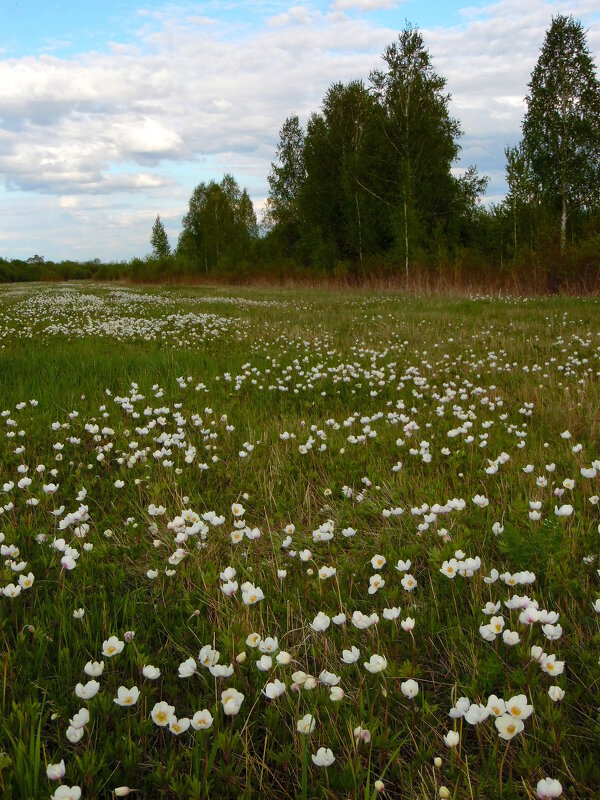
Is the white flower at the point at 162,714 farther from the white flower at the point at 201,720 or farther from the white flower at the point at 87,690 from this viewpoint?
the white flower at the point at 87,690

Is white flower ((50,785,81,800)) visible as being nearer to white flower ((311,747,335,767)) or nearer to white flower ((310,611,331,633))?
white flower ((311,747,335,767))

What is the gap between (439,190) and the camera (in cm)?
3391

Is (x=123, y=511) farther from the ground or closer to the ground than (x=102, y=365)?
closer to the ground

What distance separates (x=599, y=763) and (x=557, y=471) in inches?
98.8

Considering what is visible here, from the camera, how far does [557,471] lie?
3.91 meters

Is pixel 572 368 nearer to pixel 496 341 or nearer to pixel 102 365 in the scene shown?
pixel 496 341

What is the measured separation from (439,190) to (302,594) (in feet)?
117

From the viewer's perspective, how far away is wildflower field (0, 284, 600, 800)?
171cm

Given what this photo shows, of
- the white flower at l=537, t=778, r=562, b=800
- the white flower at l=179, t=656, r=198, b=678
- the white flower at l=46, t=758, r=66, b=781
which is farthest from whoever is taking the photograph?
the white flower at l=179, t=656, r=198, b=678

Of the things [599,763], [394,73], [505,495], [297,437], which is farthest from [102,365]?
[394,73]

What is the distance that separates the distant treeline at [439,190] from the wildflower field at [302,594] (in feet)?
61.5

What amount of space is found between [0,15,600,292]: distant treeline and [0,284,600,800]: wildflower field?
18.7 meters

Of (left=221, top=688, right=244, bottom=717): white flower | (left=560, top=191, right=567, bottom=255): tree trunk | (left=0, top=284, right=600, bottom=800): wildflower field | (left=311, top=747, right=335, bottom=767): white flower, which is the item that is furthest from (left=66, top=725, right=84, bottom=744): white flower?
(left=560, top=191, right=567, bottom=255): tree trunk

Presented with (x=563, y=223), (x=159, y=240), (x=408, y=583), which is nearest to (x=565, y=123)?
(x=563, y=223)
